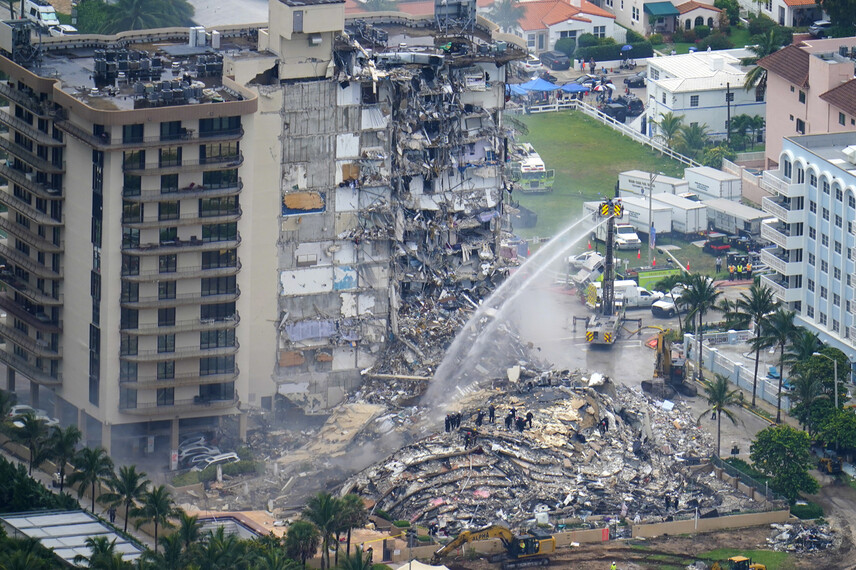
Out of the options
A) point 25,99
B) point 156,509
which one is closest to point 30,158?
point 25,99

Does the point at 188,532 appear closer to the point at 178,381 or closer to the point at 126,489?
the point at 126,489

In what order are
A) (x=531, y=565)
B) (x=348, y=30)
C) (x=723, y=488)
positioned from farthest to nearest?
(x=348, y=30), (x=723, y=488), (x=531, y=565)

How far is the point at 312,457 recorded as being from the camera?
600 ft

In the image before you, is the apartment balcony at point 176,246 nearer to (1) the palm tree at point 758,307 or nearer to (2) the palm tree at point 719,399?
(2) the palm tree at point 719,399

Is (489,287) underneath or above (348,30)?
underneath

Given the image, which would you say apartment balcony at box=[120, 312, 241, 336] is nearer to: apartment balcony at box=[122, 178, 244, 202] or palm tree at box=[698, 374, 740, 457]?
apartment balcony at box=[122, 178, 244, 202]

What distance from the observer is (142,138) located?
175125 millimetres

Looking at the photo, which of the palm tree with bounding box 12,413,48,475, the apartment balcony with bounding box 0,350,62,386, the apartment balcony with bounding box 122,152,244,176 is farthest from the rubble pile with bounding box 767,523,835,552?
the apartment balcony with bounding box 0,350,62,386

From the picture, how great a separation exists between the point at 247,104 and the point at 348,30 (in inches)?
831

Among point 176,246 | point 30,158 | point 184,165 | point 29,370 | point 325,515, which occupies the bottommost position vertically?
point 325,515

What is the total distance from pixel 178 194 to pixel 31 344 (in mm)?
17106

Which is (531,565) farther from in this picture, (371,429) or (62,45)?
(62,45)

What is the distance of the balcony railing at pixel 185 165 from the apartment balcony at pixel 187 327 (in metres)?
10.5

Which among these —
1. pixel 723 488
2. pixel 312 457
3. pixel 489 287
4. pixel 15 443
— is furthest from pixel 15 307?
pixel 723 488
